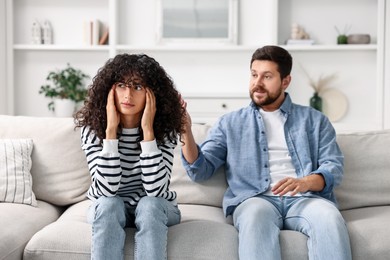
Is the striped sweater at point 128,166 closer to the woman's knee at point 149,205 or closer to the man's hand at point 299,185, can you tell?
the woman's knee at point 149,205

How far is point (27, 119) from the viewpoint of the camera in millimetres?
2867

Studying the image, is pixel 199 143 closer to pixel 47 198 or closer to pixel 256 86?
pixel 256 86

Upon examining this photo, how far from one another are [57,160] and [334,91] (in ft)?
9.72

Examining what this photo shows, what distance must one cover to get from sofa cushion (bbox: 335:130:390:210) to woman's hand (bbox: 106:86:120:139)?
1015 millimetres

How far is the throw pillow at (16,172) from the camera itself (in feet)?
8.57

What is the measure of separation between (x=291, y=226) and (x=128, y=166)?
0.64 m

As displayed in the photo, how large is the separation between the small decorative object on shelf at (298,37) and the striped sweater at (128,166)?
2.85m

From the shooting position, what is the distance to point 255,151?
2613 millimetres

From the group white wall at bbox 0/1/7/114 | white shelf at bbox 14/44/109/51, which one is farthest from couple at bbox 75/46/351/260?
white wall at bbox 0/1/7/114

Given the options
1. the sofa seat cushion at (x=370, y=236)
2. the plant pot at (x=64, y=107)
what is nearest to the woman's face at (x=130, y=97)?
the sofa seat cushion at (x=370, y=236)

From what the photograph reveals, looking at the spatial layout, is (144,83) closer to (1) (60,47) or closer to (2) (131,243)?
(2) (131,243)

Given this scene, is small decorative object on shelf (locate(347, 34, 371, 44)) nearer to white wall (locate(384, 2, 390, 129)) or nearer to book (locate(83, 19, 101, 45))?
white wall (locate(384, 2, 390, 129))

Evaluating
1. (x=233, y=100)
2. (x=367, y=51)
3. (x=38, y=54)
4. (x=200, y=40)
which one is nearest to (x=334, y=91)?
(x=367, y=51)

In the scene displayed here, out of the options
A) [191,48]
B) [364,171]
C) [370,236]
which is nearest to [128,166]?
[370,236]
